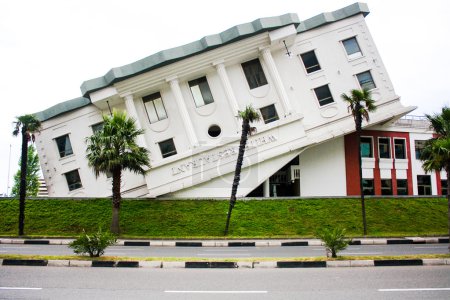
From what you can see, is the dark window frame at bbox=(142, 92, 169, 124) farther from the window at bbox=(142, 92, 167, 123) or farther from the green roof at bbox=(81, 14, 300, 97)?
the green roof at bbox=(81, 14, 300, 97)

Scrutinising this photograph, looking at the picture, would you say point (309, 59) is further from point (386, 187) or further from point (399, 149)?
point (386, 187)

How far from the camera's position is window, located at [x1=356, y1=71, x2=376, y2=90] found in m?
29.9

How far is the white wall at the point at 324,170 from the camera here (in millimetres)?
30422

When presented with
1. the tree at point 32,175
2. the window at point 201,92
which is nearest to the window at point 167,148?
the window at point 201,92

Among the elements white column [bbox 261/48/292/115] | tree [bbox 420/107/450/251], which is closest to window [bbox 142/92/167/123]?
white column [bbox 261/48/292/115]

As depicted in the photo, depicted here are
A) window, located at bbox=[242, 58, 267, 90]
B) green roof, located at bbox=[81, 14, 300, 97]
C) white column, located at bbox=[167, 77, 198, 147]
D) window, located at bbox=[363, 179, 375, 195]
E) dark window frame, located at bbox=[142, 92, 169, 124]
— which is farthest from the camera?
window, located at bbox=[363, 179, 375, 195]

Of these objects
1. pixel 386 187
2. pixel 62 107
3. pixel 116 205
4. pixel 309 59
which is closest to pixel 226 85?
pixel 309 59

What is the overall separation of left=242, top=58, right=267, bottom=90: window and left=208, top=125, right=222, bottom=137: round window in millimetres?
4142

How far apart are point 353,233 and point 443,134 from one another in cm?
709

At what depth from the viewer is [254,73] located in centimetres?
3008

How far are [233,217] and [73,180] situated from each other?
568 inches

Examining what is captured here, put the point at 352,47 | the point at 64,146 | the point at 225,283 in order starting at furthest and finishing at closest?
the point at 64,146
the point at 352,47
the point at 225,283

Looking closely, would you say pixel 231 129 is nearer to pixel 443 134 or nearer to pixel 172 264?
pixel 443 134

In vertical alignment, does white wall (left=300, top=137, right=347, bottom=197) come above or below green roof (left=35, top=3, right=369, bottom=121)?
below
